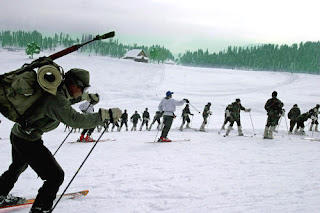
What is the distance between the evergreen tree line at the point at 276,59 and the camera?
11662 centimetres

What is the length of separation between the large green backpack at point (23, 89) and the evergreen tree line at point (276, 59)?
431 feet

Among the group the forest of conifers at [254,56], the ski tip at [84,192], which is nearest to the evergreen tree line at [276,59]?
the forest of conifers at [254,56]

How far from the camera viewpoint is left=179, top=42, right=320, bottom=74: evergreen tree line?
11662 cm

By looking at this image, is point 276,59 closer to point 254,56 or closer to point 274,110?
point 254,56

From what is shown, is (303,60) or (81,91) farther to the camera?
(303,60)

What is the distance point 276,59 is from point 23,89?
13296cm

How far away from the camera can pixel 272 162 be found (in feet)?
19.7

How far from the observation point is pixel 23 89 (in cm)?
232

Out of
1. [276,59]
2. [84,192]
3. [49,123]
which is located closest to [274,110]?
[84,192]

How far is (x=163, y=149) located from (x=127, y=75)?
173 ft

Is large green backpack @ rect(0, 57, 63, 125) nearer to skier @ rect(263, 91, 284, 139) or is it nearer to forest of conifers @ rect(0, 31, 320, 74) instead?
skier @ rect(263, 91, 284, 139)

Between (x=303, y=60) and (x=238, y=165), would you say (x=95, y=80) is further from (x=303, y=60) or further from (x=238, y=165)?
(x=303, y=60)

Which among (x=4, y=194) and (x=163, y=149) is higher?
(x=4, y=194)

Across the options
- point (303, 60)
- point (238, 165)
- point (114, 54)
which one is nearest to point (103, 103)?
point (238, 165)
